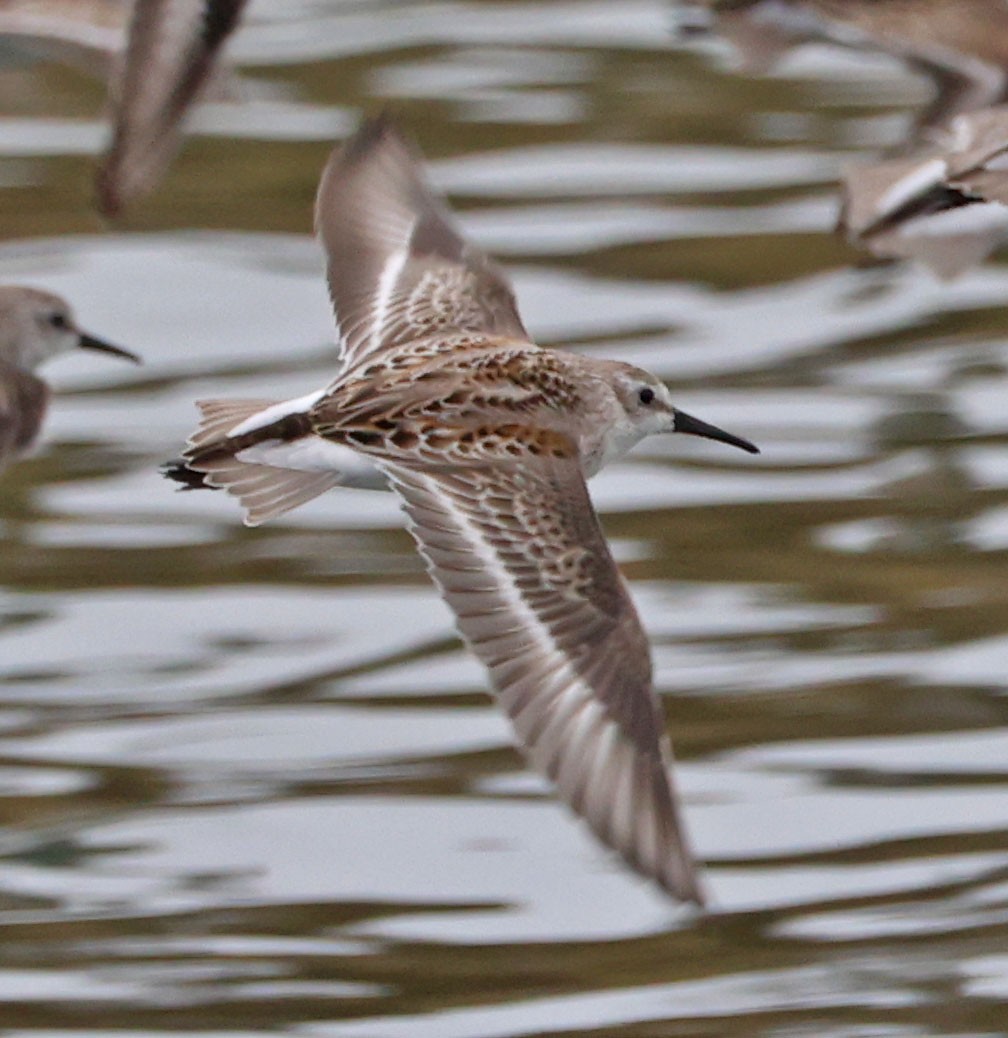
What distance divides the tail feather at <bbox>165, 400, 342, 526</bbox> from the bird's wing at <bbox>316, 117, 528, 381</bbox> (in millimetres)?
654

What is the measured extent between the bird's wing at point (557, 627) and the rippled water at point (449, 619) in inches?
71.9

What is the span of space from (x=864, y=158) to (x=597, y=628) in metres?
8.55

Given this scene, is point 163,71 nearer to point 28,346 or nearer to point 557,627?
point 28,346

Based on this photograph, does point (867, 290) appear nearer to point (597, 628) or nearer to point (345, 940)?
point (345, 940)

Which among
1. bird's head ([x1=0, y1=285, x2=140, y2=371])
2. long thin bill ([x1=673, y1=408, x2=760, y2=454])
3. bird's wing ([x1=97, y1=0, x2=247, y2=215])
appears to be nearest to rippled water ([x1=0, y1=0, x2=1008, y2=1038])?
bird's head ([x1=0, y1=285, x2=140, y2=371])

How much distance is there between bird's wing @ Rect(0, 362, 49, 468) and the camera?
8758 millimetres

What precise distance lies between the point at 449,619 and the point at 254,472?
Result: 4.18 m

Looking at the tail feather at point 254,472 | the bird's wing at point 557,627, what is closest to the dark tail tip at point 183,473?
the tail feather at point 254,472

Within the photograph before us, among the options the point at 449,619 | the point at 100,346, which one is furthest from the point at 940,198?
the point at 449,619

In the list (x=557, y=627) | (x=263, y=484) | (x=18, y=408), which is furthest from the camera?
(x=18, y=408)

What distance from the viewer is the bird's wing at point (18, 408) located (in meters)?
8.76

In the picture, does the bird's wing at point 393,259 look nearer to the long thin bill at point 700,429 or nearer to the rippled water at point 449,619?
the long thin bill at point 700,429

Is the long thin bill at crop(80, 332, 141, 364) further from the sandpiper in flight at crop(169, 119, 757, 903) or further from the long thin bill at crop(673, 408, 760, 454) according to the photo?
the long thin bill at crop(673, 408, 760, 454)

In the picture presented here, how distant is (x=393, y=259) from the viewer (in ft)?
25.2
